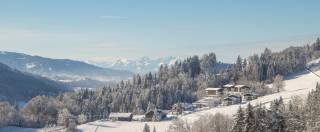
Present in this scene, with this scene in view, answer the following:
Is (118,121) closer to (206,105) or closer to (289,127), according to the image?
(206,105)

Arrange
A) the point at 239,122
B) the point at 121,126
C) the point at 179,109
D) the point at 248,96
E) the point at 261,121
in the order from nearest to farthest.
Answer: the point at 239,122 < the point at 261,121 < the point at 121,126 < the point at 179,109 < the point at 248,96

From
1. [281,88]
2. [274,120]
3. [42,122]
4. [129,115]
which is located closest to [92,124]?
[129,115]

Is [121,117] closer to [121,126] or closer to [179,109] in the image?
[121,126]

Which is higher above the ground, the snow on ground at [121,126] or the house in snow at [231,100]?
the house in snow at [231,100]

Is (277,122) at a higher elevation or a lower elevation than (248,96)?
higher

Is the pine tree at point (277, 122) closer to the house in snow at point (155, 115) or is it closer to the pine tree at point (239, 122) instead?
the pine tree at point (239, 122)

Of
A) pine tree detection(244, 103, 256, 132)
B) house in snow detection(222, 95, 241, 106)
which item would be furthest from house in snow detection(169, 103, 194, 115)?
pine tree detection(244, 103, 256, 132)

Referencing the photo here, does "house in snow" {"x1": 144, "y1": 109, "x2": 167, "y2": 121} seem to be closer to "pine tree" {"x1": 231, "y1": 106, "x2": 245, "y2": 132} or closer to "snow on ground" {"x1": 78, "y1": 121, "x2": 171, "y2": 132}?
"snow on ground" {"x1": 78, "y1": 121, "x2": 171, "y2": 132}

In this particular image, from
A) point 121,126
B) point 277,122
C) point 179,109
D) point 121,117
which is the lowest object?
point 121,126

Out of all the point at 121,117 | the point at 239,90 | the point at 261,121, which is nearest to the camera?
the point at 261,121

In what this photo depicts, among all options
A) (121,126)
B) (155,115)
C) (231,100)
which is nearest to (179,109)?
(155,115)

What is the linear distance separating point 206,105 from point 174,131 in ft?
202

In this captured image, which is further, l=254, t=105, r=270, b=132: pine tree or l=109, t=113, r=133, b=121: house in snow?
l=109, t=113, r=133, b=121: house in snow

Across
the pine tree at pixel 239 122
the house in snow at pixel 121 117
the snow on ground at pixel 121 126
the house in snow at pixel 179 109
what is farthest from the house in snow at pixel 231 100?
the pine tree at pixel 239 122
